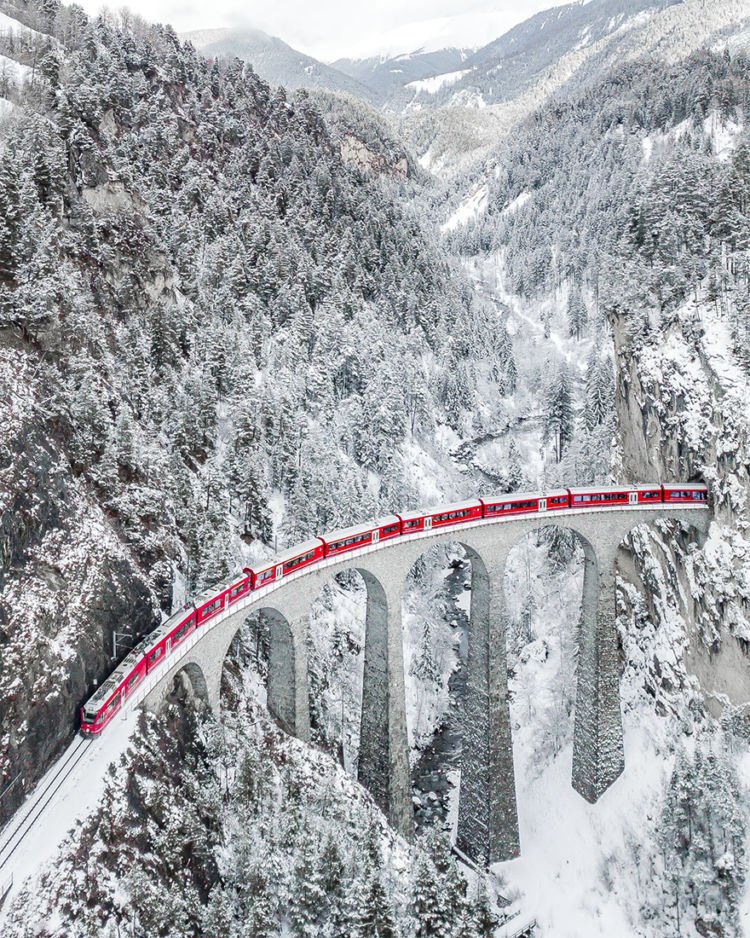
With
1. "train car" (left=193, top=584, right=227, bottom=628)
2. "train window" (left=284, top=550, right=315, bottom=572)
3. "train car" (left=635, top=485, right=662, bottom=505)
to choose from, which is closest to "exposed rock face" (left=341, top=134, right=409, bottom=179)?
"train car" (left=635, top=485, right=662, bottom=505)

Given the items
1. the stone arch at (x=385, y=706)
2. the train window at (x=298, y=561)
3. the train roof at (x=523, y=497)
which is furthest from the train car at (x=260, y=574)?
the train roof at (x=523, y=497)

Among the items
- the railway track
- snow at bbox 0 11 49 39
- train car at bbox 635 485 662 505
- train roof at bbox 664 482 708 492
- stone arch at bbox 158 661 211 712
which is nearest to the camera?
the railway track

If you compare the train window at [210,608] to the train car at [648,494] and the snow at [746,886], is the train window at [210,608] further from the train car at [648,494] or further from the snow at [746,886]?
the snow at [746,886]

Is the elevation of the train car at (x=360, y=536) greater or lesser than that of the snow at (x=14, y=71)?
lesser

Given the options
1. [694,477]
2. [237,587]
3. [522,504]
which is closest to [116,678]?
[237,587]

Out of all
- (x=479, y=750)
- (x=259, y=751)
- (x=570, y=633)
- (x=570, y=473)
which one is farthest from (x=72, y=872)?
(x=570, y=473)

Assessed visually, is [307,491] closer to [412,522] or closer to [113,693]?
[412,522]

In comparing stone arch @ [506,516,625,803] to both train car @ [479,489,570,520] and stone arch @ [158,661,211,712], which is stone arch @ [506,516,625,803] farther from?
stone arch @ [158,661,211,712]
